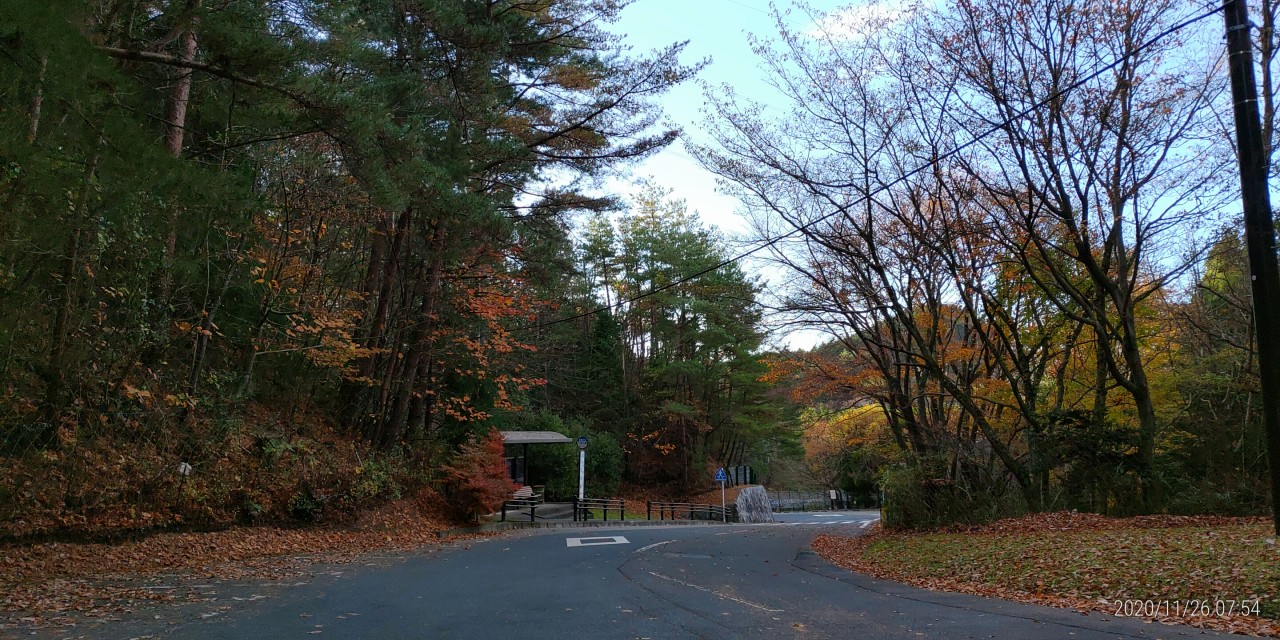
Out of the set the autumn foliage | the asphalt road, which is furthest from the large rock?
the asphalt road

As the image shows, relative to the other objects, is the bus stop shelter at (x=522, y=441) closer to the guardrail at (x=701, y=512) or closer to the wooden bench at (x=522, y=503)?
the wooden bench at (x=522, y=503)

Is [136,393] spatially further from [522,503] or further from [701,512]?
[701,512]

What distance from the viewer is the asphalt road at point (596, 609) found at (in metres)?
6.33

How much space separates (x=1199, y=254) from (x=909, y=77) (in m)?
6.79

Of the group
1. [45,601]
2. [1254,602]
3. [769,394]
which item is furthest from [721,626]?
[769,394]

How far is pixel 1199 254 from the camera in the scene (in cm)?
1494

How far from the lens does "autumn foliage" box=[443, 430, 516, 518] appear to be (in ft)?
62.7

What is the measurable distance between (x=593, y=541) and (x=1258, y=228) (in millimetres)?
12818

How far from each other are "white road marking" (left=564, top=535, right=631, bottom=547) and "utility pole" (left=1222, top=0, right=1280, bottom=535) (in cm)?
1134

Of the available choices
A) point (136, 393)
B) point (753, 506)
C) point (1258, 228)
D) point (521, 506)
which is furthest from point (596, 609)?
point (753, 506)

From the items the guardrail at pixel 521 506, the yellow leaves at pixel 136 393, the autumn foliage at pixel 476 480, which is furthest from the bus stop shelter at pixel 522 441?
the yellow leaves at pixel 136 393

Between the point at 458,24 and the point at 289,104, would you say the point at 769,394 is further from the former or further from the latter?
the point at 289,104

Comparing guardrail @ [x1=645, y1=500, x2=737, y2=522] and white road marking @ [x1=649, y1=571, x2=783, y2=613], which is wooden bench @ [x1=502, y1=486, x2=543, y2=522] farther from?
white road marking @ [x1=649, y1=571, x2=783, y2=613]

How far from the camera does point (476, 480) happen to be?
1902cm
